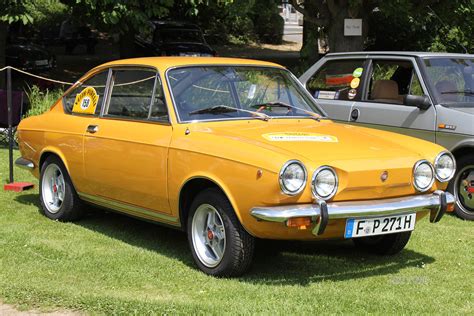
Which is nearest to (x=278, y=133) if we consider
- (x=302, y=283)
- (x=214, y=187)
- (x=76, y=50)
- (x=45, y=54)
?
(x=214, y=187)

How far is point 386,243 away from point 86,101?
3.08 meters

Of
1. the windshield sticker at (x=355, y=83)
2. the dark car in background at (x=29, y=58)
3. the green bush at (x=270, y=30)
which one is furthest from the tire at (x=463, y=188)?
the green bush at (x=270, y=30)

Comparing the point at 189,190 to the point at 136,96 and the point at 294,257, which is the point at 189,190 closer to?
the point at 294,257

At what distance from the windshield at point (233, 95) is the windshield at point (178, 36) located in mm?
17073

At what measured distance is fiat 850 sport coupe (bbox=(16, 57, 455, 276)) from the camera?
4.56 metres

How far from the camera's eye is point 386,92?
26.1 ft

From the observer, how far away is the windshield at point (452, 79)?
24.2 feet

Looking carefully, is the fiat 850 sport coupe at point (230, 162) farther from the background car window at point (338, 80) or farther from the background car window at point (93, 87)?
the background car window at point (338, 80)

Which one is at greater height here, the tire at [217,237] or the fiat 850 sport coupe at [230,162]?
the fiat 850 sport coupe at [230,162]

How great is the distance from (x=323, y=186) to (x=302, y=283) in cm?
78

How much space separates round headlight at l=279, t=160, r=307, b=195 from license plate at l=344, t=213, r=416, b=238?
46cm

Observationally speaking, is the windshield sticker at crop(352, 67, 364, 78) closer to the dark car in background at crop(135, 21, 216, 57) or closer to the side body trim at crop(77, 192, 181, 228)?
the side body trim at crop(77, 192, 181, 228)

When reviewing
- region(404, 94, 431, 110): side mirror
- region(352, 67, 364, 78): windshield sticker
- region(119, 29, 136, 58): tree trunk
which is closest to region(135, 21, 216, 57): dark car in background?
region(119, 29, 136, 58): tree trunk

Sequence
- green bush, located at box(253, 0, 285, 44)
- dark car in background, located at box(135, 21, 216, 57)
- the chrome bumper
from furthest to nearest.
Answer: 1. green bush, located at box(253, 0, 285, 44)
2. dark car in background, located at box(135, 21, 216, 57)
3. the chrome bumper
